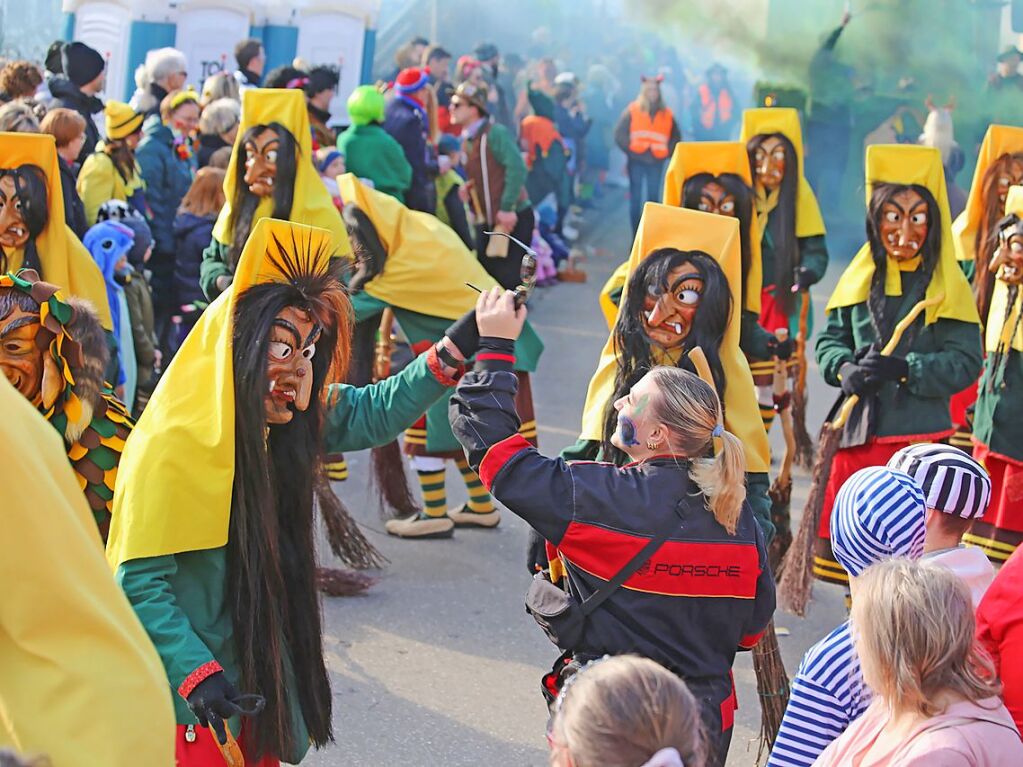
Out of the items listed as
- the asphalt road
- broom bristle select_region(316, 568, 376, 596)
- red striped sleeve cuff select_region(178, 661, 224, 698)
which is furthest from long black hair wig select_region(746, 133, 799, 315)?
red striped sleeve cuff select_region(178, 661, 224, 698)

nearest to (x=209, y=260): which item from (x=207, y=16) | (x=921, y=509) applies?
(x=921, y=509)

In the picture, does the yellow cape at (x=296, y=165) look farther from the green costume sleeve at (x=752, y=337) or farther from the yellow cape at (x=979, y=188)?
the yellow cape at (x=979, y=188)

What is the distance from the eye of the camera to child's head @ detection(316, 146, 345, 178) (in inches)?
353

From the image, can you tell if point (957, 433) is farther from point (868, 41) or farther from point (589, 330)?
point (868, 41)

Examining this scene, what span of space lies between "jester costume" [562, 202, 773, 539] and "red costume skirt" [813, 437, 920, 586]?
1.24m

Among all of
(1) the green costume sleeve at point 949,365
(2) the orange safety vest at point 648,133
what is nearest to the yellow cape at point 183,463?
(1) the green costume sleeve at point 949,365

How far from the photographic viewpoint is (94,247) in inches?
268

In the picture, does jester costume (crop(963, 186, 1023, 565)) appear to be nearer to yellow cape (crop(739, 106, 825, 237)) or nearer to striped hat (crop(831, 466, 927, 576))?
yellow cape (crop(739, 106, 825, 237))

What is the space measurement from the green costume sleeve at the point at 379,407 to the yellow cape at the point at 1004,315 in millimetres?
2929

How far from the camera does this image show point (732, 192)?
601 centimetres

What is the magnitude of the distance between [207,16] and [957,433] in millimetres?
9578

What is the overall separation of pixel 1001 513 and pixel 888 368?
2.42 ft

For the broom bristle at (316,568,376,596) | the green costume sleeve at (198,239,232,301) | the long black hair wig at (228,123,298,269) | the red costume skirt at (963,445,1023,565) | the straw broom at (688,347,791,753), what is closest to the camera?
the straw broom at (688,347,791,753)

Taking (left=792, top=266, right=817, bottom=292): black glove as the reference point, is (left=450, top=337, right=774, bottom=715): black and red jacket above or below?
below
